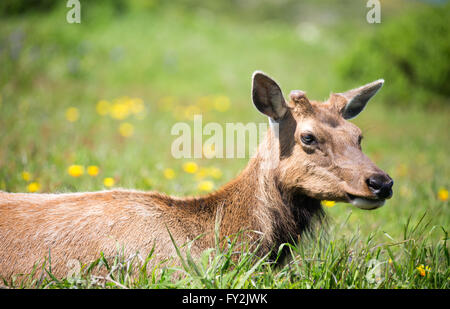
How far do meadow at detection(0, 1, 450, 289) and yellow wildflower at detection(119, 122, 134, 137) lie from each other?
37 mm

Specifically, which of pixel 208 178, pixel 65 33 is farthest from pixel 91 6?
pixel 208 178

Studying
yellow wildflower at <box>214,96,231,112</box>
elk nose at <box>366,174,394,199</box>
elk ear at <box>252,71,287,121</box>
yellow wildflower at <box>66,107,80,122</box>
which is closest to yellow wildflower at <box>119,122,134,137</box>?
yellow wildflower at <box>66,107,80,122</box>

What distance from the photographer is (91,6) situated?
13516 mm

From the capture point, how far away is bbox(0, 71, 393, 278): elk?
2.90 m

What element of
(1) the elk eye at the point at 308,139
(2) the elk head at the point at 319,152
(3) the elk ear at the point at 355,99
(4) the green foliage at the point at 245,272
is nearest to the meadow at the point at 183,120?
(4) the green foliage at the point at 245,272

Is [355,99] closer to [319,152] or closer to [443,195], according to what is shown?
[319,152]

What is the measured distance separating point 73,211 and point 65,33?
9.93 m

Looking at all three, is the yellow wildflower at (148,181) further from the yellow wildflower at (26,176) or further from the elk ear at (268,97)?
the elk ear at (268,97)

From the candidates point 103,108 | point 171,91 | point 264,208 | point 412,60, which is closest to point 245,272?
point 264,208

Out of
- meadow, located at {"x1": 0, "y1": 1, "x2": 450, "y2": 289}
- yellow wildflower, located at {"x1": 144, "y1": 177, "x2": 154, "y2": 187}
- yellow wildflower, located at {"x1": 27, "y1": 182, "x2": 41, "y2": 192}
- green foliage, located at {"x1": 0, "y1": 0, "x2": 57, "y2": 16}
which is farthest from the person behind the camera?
green foliage, located at {"x1": 0, "y1": 0, "x2": 57, "y2": 16}

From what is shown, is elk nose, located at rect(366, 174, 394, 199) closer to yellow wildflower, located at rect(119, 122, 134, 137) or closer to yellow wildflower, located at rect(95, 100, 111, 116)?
Result: yellow wildflower, located at rect(119, 122, 134, 137)

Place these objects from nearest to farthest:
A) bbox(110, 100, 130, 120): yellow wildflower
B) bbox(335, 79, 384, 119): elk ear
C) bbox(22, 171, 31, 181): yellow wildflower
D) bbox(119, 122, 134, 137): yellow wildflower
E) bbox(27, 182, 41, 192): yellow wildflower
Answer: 1. bbox(335, 79, 384, 119): elk ear
2. bbox(27, 182, 41, 192): yellow wildflower
3. bbox(22, 171, 31, 181): yellow wildflower
4. bbox(119, 122, 134, 137): yellow wildflower
5. bbox(110, 100, 130, 120): yellow wildflower

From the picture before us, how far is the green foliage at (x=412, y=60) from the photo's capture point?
37.4 ft

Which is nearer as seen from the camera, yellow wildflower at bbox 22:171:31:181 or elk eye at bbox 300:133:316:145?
elk eye at bbox 300:133:316:145
